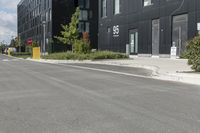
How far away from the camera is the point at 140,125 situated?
7.64 meters

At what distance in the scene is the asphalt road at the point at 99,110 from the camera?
295 inches

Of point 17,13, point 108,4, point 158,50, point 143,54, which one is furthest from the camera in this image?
point 17,13

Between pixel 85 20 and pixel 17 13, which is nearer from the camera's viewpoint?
pixel 85 20

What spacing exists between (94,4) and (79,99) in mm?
76808

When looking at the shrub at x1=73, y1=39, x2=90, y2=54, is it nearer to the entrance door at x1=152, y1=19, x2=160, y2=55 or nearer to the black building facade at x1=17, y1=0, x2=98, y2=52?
the entrance door at x1=152, y1=19, x2=160, y2=55

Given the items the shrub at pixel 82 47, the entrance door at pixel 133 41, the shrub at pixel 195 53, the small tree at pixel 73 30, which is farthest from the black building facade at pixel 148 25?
the shrub at pixel 195 53

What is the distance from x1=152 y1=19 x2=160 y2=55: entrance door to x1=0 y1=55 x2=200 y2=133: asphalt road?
29726mm

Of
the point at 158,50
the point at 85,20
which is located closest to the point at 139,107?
the point at 158,50

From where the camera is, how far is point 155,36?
146ft

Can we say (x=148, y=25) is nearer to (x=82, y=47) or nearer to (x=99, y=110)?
(x=82, y=47)

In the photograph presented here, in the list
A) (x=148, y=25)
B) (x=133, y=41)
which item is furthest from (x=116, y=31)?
(x=148, y=25)

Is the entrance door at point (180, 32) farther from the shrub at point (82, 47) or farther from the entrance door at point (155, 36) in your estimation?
the shrub at point (82, 47)

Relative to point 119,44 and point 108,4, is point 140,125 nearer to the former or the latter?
point 119,44

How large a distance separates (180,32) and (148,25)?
7.05 meters
